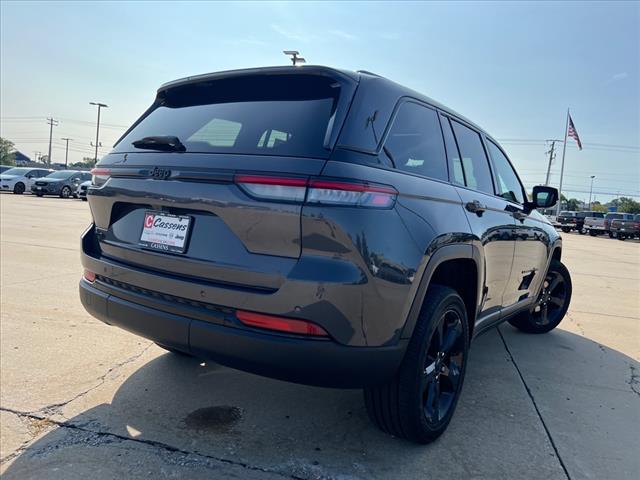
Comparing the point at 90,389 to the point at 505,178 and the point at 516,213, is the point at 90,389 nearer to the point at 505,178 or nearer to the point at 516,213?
the point at 516,213

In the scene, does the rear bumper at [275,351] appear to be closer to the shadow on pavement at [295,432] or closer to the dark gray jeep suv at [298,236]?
the dark gray jeep suv at [298,236]

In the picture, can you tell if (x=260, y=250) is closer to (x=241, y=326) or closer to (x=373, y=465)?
(x=241, y=326)

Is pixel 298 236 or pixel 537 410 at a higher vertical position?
pixel 298 236

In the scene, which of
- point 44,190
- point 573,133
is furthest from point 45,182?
point 573,133

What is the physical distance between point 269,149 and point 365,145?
423mm

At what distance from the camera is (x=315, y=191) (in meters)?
1.96

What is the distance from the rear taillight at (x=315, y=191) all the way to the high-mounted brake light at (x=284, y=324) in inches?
19.2

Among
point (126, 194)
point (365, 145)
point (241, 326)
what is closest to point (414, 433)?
point (241, 326)

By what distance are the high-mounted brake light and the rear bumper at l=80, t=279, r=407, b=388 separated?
29mm

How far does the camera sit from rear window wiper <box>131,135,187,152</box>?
2396 mm

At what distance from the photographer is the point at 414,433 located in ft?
8.14

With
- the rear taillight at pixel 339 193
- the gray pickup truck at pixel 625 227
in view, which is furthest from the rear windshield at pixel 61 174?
the gray pickup truck at pixel 625 227

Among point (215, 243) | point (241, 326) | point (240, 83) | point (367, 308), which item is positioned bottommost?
point (241, 326)

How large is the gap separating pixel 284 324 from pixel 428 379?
101 cm
